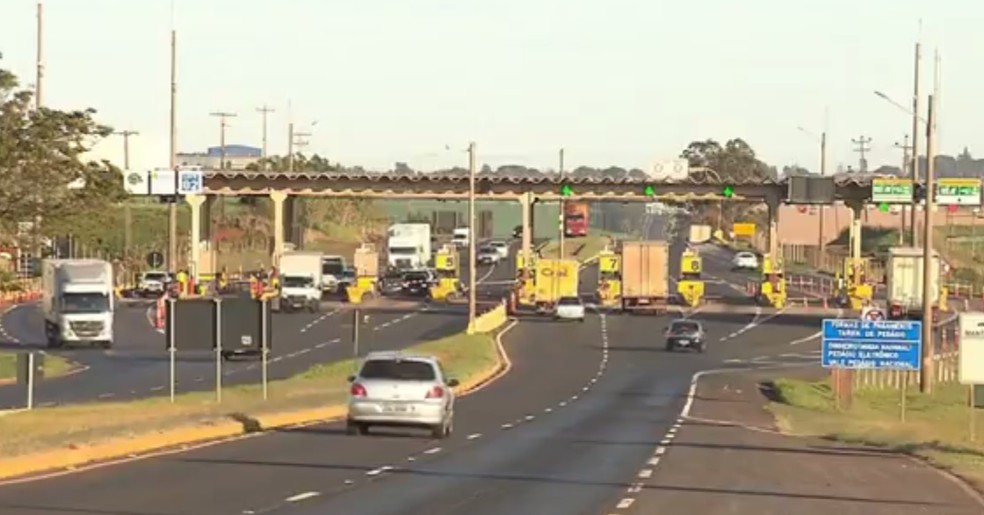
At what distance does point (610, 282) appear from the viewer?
10638cm

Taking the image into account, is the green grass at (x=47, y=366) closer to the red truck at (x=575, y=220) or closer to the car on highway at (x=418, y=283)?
the car on highway at (x=418, y=283)

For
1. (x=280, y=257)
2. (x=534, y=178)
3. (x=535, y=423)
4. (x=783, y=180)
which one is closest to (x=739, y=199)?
(x=783, y=180)

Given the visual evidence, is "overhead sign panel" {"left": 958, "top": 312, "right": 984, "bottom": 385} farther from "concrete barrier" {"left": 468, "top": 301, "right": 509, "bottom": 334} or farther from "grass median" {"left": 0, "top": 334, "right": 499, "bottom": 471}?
"concrete barrier" {"left": 468, "top": 301, "right": 509, "bottom": 334}

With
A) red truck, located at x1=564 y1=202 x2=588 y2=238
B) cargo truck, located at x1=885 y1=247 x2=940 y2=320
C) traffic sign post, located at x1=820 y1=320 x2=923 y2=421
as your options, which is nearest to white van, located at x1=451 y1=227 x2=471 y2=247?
red truck, located at x1=564 y1=202 x2=588 y2=238

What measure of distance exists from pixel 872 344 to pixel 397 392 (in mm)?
18664

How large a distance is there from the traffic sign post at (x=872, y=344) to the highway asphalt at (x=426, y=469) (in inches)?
184

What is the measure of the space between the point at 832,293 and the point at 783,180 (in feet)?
46.7

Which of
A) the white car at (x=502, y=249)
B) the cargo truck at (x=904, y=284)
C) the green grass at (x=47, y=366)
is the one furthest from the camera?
the white car at (x=502, y=249)

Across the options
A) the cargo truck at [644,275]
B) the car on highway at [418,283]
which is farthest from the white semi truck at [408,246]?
the cargo truck at [644,275]

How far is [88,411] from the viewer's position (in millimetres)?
34812

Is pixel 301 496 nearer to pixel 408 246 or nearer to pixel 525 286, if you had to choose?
pixel 525 286

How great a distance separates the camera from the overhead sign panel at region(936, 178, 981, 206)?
9106cm

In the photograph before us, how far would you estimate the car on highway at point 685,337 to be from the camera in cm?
7925

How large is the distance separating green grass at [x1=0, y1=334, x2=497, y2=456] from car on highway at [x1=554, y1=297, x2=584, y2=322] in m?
31.5
